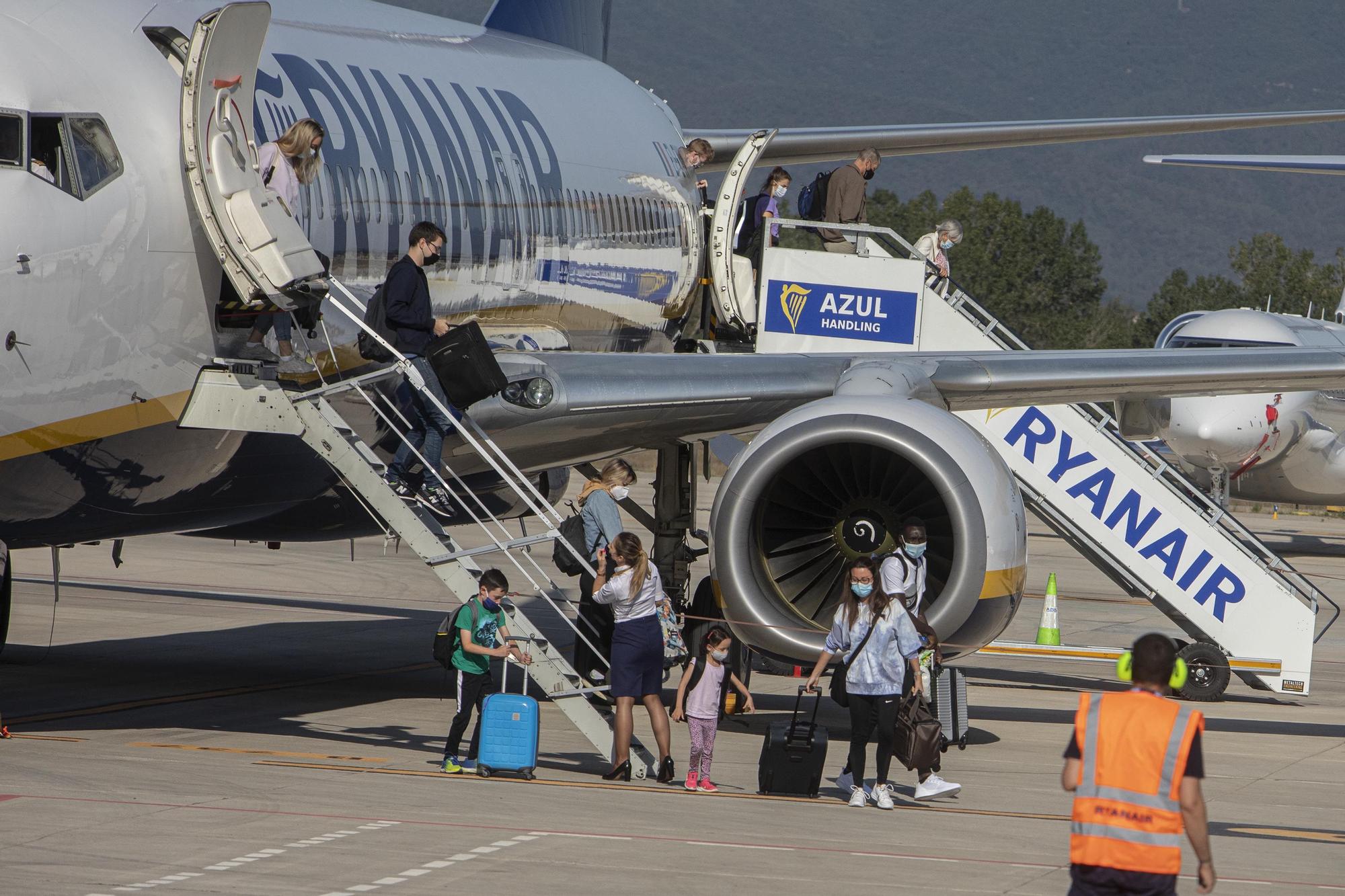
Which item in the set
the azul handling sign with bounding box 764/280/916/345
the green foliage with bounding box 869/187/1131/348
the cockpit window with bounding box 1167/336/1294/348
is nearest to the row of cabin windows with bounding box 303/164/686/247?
the azul handling sign with bounding box 764/280/916/345

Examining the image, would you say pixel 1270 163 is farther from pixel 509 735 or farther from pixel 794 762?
pixel 509 735

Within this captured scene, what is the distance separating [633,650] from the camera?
10.7 meters

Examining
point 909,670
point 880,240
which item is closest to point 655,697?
point 909,670

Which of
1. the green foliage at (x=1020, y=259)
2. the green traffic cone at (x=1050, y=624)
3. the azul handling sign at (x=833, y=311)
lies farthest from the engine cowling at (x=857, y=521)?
the green foliage at (x=1020, y=259)

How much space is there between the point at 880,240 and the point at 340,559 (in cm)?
1258

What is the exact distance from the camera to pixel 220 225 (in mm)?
9562

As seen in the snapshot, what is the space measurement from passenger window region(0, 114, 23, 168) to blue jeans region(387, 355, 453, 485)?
8.04 feet

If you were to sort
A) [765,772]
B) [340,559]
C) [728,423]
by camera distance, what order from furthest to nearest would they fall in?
[340,559] → [728,423] → [765,772]

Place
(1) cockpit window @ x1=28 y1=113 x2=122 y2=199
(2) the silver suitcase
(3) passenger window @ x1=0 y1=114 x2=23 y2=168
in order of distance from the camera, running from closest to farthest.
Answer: (3) passenger window @ x1=0 y1=114 x2=23 y2=168, (1) cockpit window @ x1=28 y1=113 x2=122 y2=199, (2) the silver suitcase

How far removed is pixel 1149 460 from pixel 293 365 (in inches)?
373

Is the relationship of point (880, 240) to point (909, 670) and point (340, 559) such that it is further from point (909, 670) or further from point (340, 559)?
point (340, 559)

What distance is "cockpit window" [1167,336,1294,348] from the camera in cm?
2973

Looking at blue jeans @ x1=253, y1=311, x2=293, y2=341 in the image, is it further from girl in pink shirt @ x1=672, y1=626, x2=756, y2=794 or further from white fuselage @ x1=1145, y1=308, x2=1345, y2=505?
white fuselage @ x1=1145, y1=308, x2=1345, y2=505

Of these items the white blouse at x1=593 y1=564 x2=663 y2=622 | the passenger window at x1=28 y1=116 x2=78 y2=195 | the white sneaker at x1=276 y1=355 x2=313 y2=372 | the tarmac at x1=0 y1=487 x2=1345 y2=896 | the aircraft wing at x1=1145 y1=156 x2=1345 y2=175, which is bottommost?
the tarmac at x1=0 y1=487 x2=1345 y2=896
